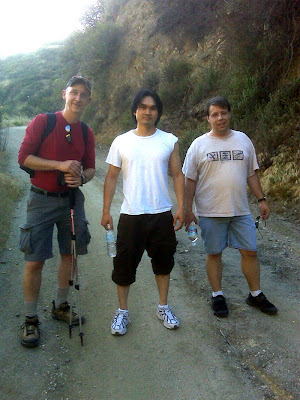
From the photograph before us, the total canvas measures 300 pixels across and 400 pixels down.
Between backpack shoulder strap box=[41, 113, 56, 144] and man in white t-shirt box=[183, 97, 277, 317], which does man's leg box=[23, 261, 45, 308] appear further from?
man in white t-shirt box=[183, 97, 277, 317]

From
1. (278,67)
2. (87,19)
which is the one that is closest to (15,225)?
(278,67)

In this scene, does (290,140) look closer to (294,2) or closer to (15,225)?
(294,2)

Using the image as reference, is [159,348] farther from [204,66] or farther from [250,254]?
[204,66]

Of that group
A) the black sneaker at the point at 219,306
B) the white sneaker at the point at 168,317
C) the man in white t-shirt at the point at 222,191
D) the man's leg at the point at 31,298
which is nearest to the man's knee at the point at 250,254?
the man in white t-shirt at the point at 222,191

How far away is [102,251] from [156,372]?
2784 millimetres

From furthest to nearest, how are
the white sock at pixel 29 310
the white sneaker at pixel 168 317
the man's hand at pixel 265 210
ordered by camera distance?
the man's hand at pixel 265 210, the white sneaker at pixel 168 317, the white sock at pixel 29 310

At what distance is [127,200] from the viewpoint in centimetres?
318

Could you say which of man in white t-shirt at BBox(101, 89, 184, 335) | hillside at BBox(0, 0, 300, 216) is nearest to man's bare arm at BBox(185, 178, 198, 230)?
man in white t-shirt at BBox(101, 89, 184, 335)

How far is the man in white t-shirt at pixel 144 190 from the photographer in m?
3.09

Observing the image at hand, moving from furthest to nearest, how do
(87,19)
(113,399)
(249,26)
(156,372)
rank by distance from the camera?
(87,19) → (249,26) → (156,372) → (113,399)

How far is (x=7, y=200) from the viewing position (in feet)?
25.2

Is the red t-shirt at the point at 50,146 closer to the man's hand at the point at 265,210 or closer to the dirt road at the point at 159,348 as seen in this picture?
the dirt road at the point at 159,348

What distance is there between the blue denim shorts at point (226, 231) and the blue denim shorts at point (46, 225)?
1108 mm

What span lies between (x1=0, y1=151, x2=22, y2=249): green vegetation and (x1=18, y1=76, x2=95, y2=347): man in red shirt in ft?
8.38
